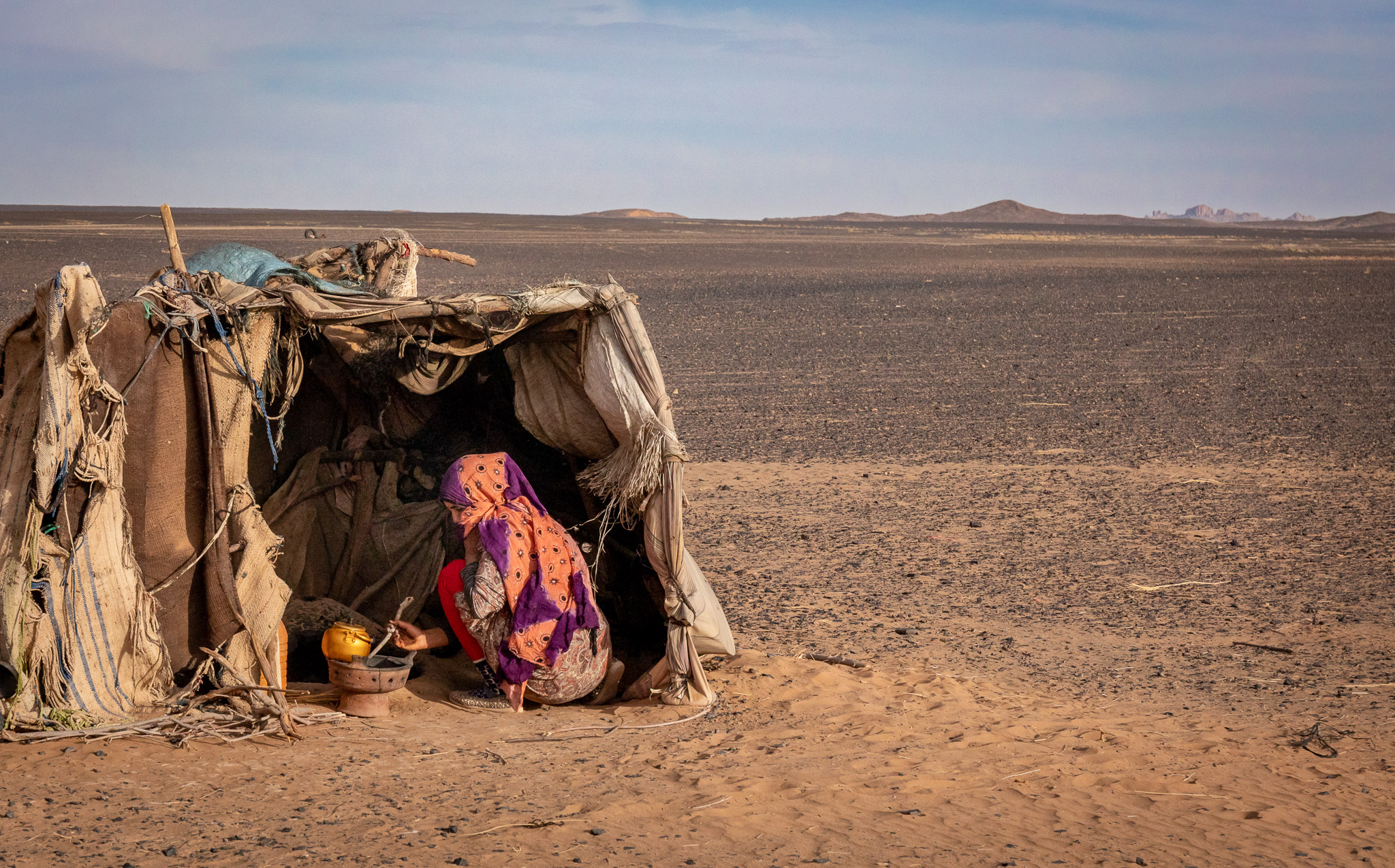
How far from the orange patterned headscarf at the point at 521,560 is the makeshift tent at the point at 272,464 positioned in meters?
0.32

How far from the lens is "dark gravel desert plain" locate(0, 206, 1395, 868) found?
414 cm

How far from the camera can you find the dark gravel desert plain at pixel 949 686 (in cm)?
414

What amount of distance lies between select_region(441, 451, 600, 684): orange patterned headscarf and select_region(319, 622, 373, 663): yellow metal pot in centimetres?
61

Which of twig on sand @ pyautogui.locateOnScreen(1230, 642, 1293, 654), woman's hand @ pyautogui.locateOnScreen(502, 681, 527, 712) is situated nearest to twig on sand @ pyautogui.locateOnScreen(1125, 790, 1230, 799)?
twig on sand @ pyautogui.locateOnScreen(1230, 642, 1293, 654)

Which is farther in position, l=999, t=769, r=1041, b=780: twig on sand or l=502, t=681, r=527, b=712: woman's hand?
l=502, t=681, r=527, b=712: woman's hand

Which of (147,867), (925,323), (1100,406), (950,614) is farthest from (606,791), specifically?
(925,323)

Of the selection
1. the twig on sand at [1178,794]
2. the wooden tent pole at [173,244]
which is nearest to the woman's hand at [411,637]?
the wooden tent pole at [173,244]

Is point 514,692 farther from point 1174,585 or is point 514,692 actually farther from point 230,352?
point 1174,585

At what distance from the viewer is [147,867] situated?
146 inches

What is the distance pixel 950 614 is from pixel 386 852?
163 inches

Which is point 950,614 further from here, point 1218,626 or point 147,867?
point 147,867

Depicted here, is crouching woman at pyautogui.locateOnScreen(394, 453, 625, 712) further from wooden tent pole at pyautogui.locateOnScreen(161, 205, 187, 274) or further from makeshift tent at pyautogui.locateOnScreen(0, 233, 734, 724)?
wooden tent pole at pyautogui.locateOnScreen(161, 205, 187, 274)

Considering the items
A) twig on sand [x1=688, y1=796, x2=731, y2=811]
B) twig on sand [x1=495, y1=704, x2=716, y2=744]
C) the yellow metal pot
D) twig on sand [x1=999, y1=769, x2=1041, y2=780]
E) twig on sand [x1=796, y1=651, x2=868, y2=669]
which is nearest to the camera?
twig on sand [x1=688, y1=796, x2=731, y2=811]

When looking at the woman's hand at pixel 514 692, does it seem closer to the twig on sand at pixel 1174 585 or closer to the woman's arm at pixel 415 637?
the woman's arm at pixel 415 637
